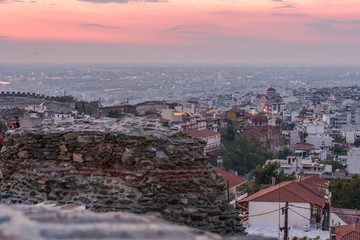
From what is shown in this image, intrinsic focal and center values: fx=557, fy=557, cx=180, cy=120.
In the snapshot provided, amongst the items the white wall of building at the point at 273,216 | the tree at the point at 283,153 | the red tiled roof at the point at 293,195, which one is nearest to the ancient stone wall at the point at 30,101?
the tree at the point at 283,153

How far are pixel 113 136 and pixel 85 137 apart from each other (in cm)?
24

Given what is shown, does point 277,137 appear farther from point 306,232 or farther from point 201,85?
point 201,85

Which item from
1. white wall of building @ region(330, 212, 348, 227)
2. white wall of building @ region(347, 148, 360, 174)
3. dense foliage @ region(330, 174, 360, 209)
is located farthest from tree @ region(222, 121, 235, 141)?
white wall of building @ region(330, 212, 348, 227)

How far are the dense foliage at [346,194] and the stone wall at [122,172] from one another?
16.7m

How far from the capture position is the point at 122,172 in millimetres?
4367

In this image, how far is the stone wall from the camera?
4.27 metres

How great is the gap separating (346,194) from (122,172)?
58.0 ft

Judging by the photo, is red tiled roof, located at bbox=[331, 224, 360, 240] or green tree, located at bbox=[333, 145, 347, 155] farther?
green tree, located at bbox=[333, 145, 347, 155]

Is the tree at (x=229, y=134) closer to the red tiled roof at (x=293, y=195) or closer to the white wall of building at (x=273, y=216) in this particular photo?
the red tiled roof at (x=293, y=195)

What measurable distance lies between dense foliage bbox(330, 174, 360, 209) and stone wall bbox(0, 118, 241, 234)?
54.9ft

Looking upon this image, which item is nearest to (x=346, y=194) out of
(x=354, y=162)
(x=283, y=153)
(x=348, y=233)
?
(x=348, y=233)

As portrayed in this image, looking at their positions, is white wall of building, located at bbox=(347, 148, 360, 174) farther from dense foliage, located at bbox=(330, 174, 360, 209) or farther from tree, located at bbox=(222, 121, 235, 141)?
tree, located at bbox=(222, 121, 235, 141)

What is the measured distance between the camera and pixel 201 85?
128250 millimetres

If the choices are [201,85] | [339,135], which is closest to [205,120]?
[339,135]
